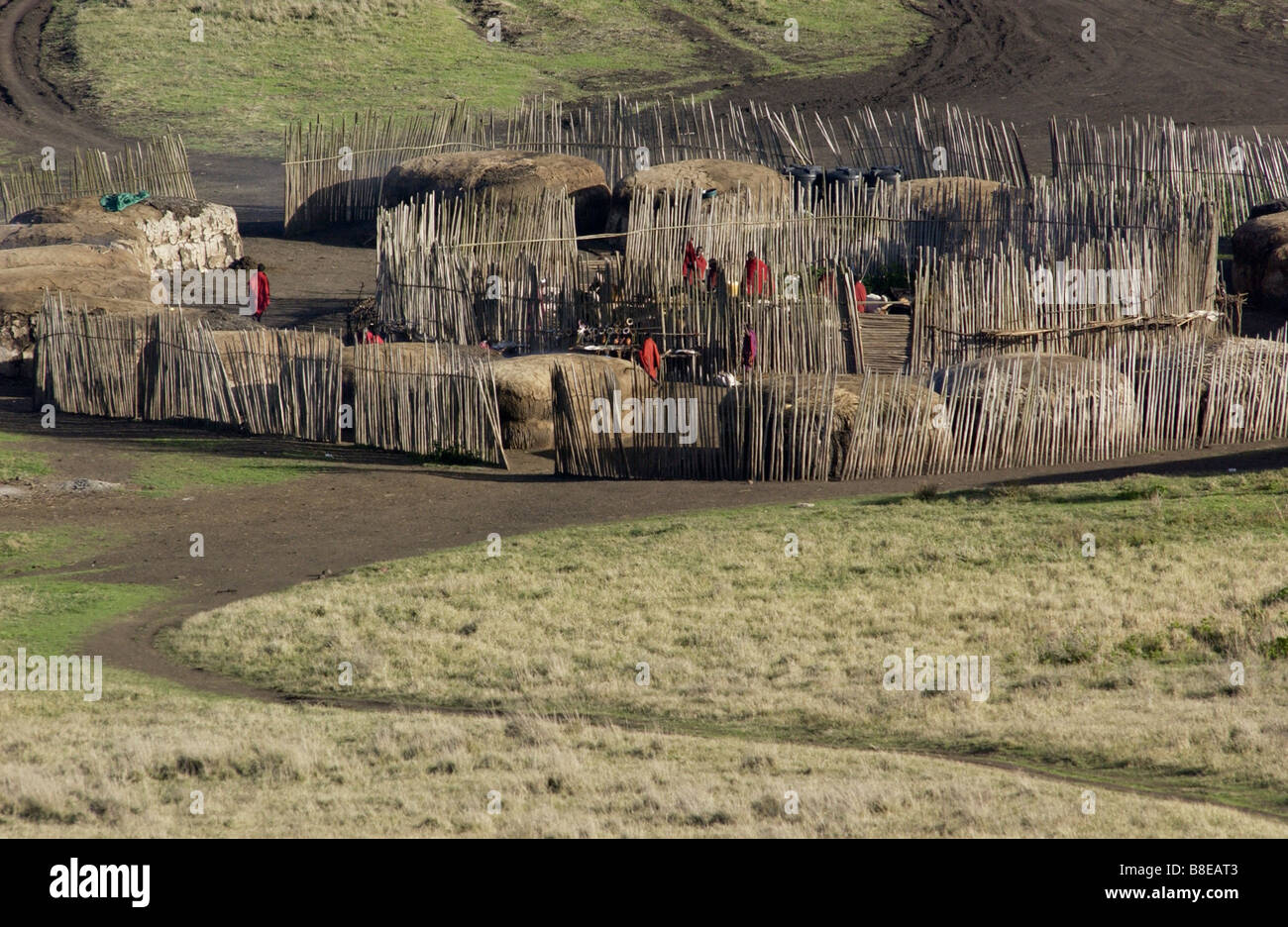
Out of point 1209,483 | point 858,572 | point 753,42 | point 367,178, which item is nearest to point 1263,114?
point 753,42

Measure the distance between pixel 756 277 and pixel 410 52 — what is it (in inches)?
1130

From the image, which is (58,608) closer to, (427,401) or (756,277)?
(427,401)

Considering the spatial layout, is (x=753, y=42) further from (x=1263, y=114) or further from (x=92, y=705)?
(x=92, y=705)

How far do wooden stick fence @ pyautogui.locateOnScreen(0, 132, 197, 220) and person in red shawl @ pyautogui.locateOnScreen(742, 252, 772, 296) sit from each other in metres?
14.2

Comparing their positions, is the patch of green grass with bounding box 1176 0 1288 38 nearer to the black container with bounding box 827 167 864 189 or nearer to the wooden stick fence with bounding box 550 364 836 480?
the black container with bounding box 827 167 864 189

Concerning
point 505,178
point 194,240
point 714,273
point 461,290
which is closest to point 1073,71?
point 505,178

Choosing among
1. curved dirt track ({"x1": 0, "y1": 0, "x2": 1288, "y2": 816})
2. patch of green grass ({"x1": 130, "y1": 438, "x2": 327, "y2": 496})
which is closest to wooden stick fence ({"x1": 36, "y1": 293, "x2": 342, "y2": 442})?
curved dirt track ({"x1": 0, "y1": 0, "x2": 1288, "y2": 816})

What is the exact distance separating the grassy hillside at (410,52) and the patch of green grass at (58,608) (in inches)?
1096

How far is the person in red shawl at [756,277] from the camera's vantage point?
68.2 ft

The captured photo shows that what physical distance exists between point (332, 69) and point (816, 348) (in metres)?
30.0

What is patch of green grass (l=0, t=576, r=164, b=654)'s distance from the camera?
472 inches

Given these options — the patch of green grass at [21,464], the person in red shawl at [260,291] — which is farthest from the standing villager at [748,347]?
the patch of green grass at [21,464]
